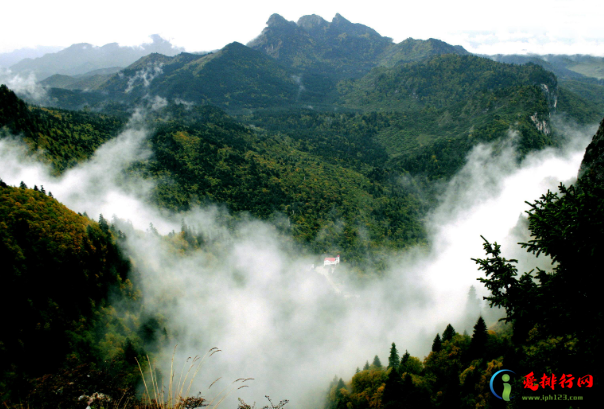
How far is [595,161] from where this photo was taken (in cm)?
2672

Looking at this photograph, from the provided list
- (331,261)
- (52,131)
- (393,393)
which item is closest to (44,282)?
(393,393)

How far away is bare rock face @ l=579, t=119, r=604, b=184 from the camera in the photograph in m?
24.5

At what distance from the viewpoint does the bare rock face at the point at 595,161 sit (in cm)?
2448

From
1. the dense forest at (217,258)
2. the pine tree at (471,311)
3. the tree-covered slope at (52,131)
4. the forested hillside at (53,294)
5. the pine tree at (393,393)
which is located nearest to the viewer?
the dense forest at (217,258)

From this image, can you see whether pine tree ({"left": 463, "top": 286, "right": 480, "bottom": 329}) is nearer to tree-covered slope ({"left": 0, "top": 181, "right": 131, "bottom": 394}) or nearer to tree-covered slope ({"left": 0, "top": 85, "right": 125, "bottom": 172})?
tree-covered slope ({"left": 0, "top": 181, "right": 131, "bottom": 394})

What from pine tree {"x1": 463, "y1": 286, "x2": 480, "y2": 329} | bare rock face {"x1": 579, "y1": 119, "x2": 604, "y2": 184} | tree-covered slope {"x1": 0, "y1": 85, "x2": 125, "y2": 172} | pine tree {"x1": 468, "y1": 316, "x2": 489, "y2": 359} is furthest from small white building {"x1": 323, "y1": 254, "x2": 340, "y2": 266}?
bare rock face {"x1": 579, "y1": 119, "x2": 604, "y2": 184}

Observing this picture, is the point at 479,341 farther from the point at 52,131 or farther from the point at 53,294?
the point at 52,131

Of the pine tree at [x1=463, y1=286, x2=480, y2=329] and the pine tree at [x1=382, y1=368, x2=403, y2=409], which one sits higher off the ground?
the pine tree at [x1=463, y1=286, x2=480, y2=329]

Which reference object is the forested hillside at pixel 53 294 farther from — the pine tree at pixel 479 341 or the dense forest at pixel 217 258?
the pine tree at pixel 479 341

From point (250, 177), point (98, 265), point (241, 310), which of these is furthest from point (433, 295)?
point (98, 265)

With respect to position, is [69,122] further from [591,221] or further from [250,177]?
[591,221]

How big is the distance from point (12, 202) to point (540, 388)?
86893 millimetres

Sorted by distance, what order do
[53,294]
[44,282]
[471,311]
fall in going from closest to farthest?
[44,282]
[53,294]
[471,311]

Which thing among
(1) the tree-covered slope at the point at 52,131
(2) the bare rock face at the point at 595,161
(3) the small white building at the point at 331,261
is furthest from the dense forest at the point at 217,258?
(3) the small white building at the point at 331,261
